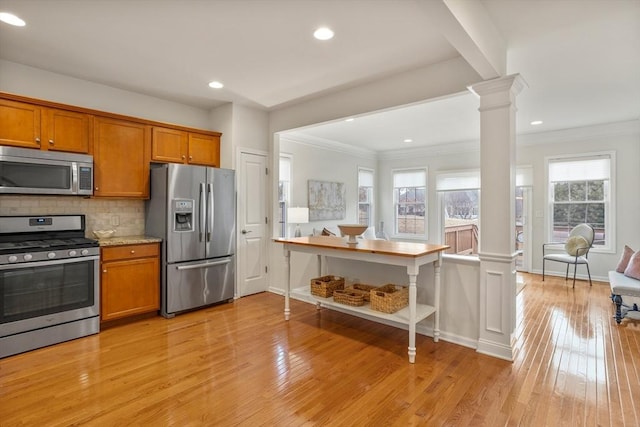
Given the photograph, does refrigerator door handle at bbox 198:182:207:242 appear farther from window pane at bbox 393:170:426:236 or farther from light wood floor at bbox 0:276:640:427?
window pane at bbox 393:170:426:236

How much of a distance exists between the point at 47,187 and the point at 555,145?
7519mm

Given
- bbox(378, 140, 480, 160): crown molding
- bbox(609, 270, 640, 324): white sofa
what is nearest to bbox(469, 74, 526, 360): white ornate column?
bbox(609, 270, 640, 324): white sofa

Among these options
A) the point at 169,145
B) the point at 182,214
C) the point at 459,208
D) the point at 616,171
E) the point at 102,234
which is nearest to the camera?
the point at 102,234

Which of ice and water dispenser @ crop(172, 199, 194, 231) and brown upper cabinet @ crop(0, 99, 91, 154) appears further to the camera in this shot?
ice and water dispenser @ crop(172, 199, 194, 231)

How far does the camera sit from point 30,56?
3125 mm

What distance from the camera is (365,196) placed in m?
8.06

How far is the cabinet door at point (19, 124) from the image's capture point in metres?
2.97

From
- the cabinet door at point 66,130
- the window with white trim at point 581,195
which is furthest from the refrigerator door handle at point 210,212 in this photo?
the window with white trim at point 581,195

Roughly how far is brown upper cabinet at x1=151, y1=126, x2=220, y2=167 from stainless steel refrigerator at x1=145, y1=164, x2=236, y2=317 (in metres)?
0.27

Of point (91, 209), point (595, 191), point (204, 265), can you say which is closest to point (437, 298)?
point (204, 265)

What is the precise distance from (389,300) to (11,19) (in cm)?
374

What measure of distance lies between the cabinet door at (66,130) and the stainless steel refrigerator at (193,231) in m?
0.76

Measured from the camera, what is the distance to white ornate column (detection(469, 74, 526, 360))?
8.99ft

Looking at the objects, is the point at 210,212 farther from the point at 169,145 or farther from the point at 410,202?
the point at 410,202
